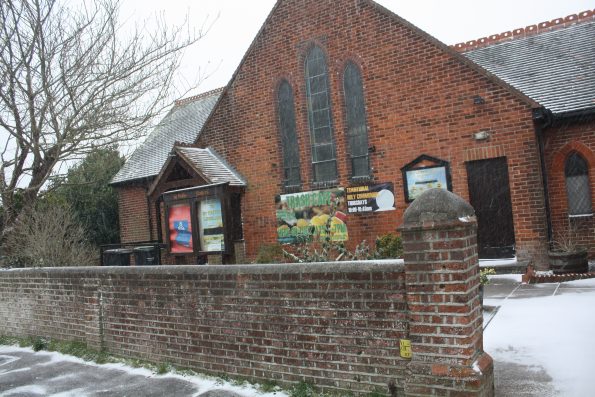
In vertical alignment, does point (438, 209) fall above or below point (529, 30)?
below

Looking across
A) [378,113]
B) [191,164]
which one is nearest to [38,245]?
[191,164]


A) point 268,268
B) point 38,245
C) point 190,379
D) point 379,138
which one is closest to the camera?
point 268,268

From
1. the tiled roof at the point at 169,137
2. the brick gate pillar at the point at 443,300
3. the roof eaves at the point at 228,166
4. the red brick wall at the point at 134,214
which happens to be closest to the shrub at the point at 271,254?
the roof eaves at the point at 228,166

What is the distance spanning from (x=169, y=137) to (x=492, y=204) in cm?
1297

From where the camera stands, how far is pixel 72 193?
20078 millimetres

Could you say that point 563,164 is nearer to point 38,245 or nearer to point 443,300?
point 443,300

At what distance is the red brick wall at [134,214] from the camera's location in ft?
56.5

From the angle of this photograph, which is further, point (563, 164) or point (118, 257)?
point (118, 257)

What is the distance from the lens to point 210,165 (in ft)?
41.9

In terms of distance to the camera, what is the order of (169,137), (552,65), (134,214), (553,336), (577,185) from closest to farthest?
(553,336)
(577,185)
(552,65)
(134,214)
(169,137)

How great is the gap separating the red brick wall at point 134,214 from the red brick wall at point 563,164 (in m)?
13.1

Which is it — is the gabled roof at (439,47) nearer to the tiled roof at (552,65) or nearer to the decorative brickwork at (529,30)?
the tiled roof at (552,65)

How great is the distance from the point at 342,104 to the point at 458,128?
2.98 metres

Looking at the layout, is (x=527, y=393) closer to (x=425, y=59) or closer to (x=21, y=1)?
(x=425, y=59)
